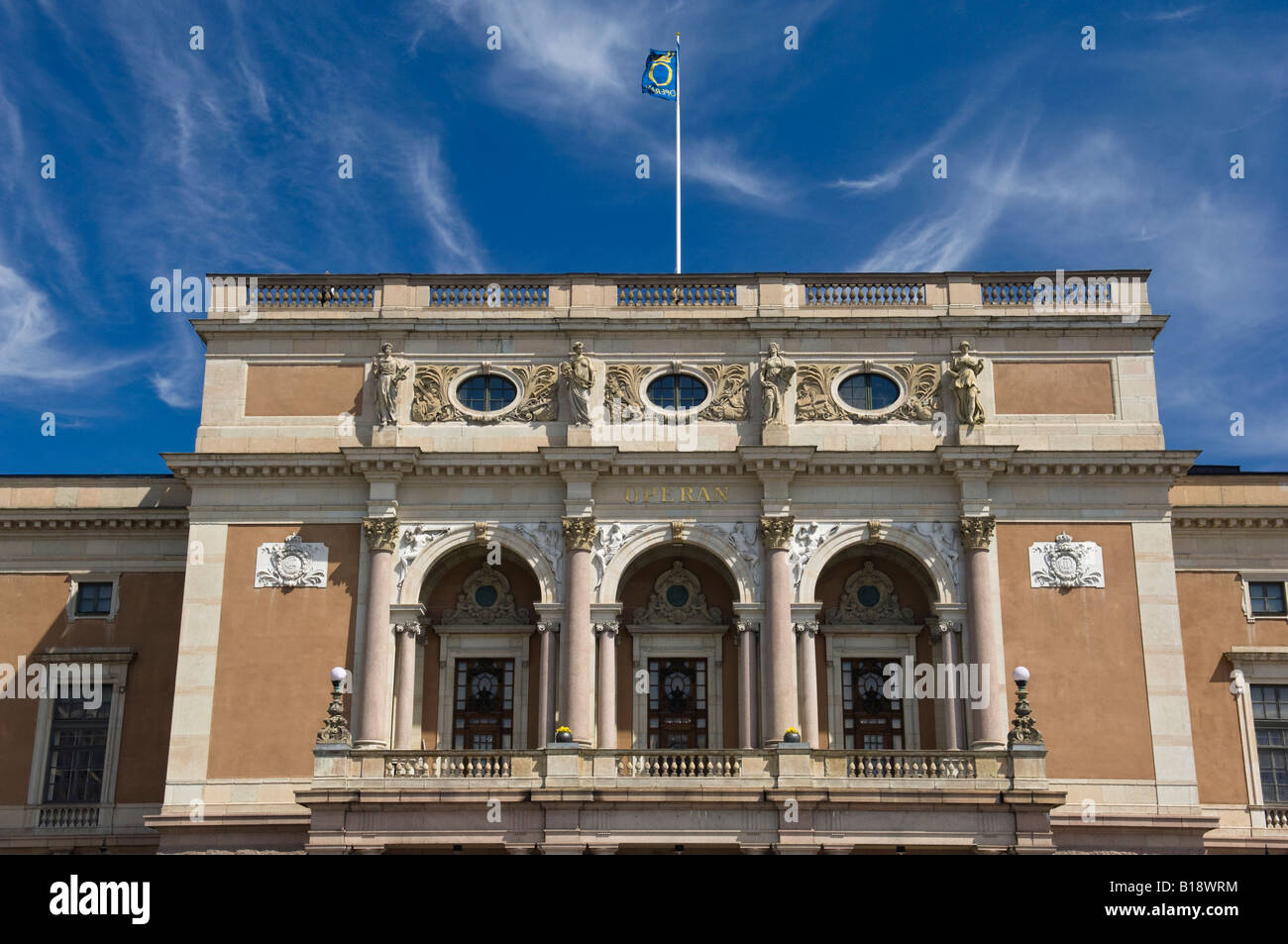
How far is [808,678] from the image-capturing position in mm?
39000

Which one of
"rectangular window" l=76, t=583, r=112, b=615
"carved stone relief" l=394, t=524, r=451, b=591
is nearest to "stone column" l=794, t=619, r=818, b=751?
"carved stone relief" l=394, t=524, r=451, b=591

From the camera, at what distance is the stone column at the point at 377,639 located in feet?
126

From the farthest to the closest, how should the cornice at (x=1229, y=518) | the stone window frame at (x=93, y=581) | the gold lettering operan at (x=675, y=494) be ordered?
the stone window frame at (x=93, y=581)
the cornice at (x=1229, y=518)
the gold lettering operan at (x=675, y=494)

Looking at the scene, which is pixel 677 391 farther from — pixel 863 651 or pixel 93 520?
pixel 93 520

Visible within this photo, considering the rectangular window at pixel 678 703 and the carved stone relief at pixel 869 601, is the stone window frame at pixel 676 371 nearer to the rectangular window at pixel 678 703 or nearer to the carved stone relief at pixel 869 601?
the carved stone relief at pixel 869 601

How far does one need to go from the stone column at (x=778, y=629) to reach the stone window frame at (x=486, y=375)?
25.4ft

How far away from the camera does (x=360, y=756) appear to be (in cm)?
3459

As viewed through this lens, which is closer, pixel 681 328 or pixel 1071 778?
pixel 1071 778

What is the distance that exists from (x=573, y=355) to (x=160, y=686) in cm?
1510

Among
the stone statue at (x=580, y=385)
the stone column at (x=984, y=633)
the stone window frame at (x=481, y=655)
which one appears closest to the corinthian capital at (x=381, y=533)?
the stone window frame at (x=481, y=655)

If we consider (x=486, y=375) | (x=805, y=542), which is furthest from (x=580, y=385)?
(x=805, y=542)

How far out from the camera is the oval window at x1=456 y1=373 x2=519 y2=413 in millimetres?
41812
